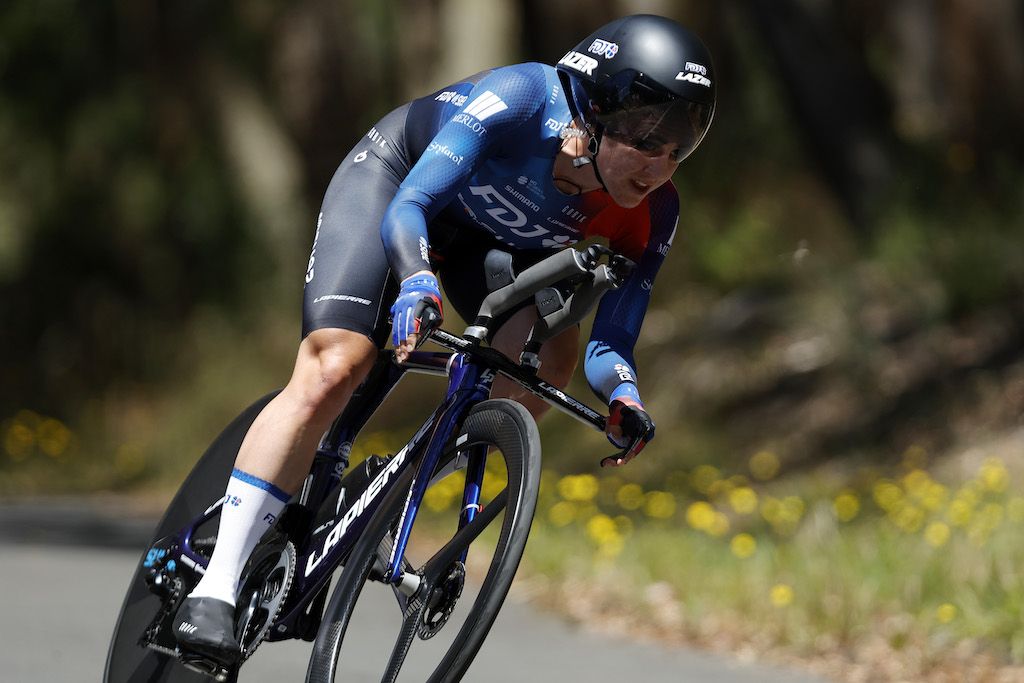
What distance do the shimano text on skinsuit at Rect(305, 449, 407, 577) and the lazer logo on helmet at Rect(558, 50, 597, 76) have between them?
106 cm

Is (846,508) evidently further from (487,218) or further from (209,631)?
(209,631)

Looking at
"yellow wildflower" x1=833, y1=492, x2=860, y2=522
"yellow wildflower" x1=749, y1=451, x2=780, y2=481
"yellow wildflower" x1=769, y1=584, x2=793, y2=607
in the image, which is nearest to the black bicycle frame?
"yellow wildflower" x1=769, y1=584, x2=793, y2=607

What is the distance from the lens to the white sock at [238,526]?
417 centimetres

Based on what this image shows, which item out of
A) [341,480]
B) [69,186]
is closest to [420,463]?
[341,480]

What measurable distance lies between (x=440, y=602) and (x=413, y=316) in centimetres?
68

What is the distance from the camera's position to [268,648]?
616cm

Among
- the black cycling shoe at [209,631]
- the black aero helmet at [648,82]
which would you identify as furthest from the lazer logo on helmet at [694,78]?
the black cycling shoe at [209,631]

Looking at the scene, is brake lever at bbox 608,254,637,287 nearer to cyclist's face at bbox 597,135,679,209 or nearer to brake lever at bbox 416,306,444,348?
cyclist's face at bbox 597,135,679,209

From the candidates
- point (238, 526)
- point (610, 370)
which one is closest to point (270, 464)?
point (238, 526)

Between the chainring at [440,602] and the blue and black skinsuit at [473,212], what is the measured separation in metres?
0.63

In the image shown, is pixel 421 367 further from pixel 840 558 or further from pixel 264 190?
pixel 264 190

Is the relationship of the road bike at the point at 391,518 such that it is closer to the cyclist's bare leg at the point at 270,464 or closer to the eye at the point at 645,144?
the cyclist's bare leg at the point at 270,464

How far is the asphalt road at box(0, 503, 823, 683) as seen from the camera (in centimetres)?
579

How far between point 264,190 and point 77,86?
3.04m
